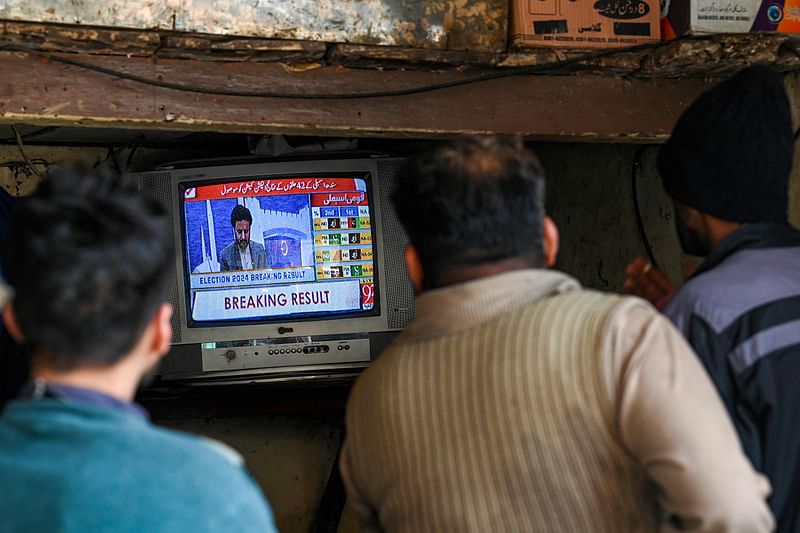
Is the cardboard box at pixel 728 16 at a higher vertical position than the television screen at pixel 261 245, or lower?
higher

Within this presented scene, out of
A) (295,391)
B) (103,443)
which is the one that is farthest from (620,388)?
(295,391)

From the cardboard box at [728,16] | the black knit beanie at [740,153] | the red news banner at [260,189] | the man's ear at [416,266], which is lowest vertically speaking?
the red news banner at [260,189]

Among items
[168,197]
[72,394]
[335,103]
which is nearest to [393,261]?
[168,197]

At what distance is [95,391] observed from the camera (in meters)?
0.97

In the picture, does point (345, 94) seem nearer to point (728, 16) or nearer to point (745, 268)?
point (728, 16)

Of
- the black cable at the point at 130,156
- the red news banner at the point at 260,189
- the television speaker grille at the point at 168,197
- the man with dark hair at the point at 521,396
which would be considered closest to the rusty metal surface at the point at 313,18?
the man with dark hair at the point at 521,396

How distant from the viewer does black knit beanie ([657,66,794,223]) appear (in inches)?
66.7

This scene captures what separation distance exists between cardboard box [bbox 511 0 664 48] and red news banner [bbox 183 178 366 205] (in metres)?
1.27

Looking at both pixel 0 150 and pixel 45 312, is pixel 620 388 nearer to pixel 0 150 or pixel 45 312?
pixel 45 312

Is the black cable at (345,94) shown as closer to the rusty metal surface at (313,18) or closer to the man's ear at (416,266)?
the rusty metal surface at (313,18)

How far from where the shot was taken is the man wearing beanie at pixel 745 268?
1521 millimetres

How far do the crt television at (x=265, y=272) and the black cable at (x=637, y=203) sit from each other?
39.7 inches

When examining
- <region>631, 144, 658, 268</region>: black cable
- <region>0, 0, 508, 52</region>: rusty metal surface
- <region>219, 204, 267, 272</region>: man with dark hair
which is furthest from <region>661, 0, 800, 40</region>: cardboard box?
<region>219, 204, 267, 272</region>: man with dark hair

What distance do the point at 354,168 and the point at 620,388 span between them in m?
2.48
